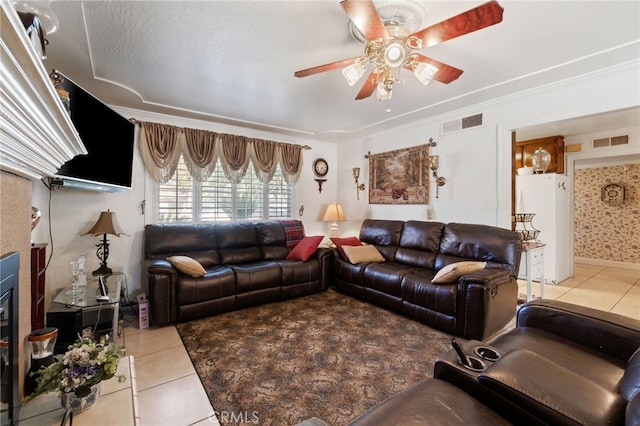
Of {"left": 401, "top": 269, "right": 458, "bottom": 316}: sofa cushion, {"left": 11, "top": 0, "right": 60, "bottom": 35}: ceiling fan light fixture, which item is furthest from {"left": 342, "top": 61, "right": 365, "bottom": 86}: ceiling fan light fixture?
{"left": 401, "top": 269, "right": 458, "bottom": 316}: sofa cushion

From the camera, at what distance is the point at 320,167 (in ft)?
17.4

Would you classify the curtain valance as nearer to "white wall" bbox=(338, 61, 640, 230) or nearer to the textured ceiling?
the textured ceiling

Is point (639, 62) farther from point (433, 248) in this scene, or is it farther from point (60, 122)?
point (60, 122)

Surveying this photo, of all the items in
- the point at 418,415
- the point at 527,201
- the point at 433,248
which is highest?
the point at 527,201

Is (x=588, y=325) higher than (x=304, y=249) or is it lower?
lower

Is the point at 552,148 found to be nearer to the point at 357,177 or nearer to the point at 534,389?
the point at 357,177

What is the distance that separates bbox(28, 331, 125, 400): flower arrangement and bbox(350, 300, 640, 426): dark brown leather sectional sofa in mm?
1104

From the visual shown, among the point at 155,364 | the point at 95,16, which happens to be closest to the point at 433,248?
the point at 155,364

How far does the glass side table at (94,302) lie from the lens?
2246 millimetres

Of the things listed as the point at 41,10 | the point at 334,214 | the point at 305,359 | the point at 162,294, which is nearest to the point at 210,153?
the point at 162,294

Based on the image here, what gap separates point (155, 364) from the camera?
2.20 meters

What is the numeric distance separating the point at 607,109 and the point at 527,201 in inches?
100

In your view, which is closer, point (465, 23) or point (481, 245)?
point (465, 23)

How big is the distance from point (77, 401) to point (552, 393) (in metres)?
→ 1.81
